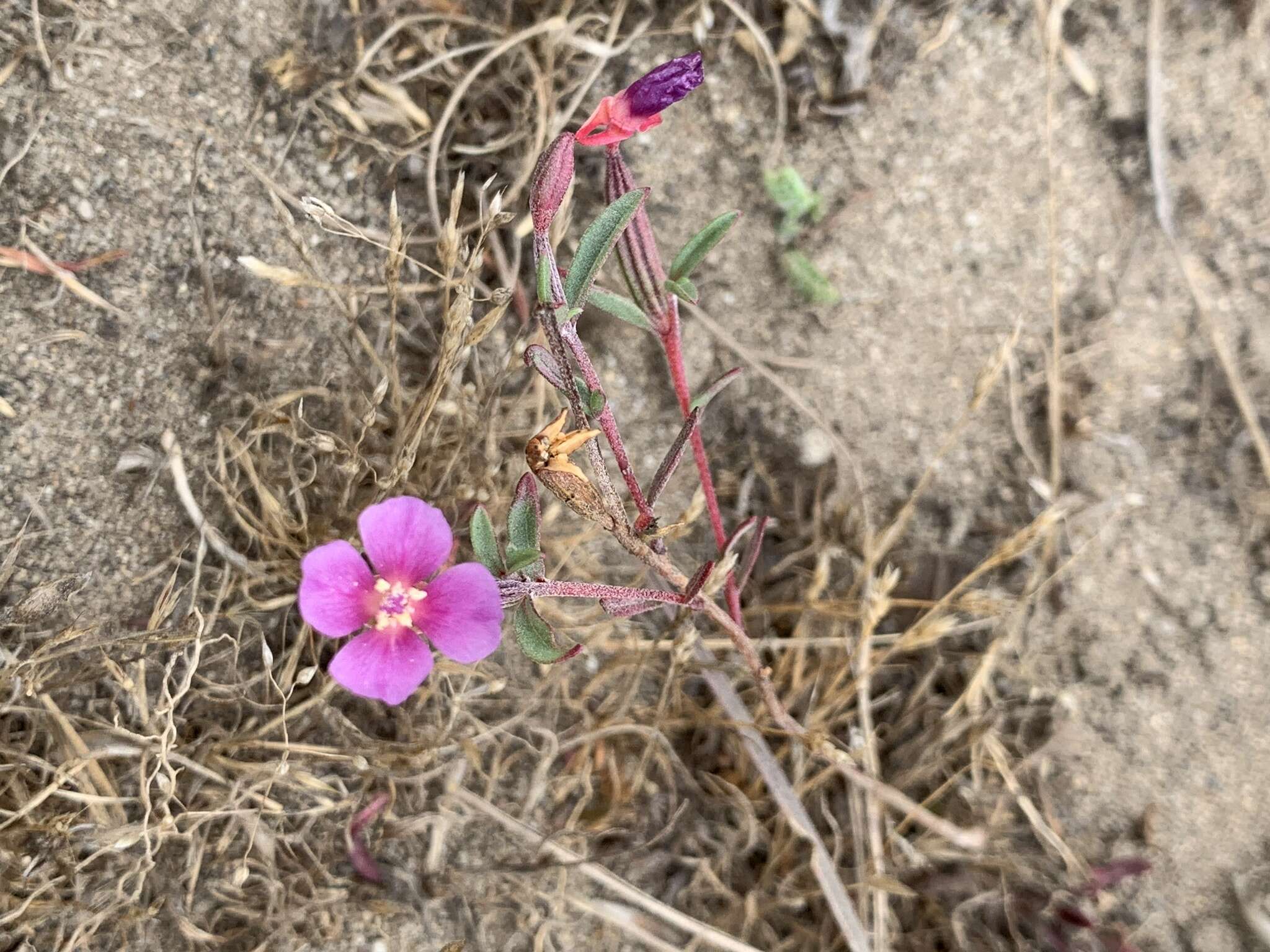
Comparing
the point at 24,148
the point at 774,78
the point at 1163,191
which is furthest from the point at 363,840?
the point at 1163,191

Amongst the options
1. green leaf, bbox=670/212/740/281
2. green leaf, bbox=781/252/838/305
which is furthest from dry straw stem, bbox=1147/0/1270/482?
green leaf, bbox=670/212/740/281

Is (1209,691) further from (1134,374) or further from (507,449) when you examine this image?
(507,449)

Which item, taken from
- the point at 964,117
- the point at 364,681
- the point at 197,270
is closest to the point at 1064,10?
the point at 964,117

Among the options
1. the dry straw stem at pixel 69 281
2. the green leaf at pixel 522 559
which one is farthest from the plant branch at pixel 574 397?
the dry straw stem at pixel 69 281

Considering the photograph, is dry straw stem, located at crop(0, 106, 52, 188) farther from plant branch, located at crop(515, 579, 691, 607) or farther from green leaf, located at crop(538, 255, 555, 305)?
plant branch, located at crop(515, 579, 691, 607)

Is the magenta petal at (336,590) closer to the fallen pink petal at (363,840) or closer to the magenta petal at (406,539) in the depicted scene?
the magenta petal at (406,539)
